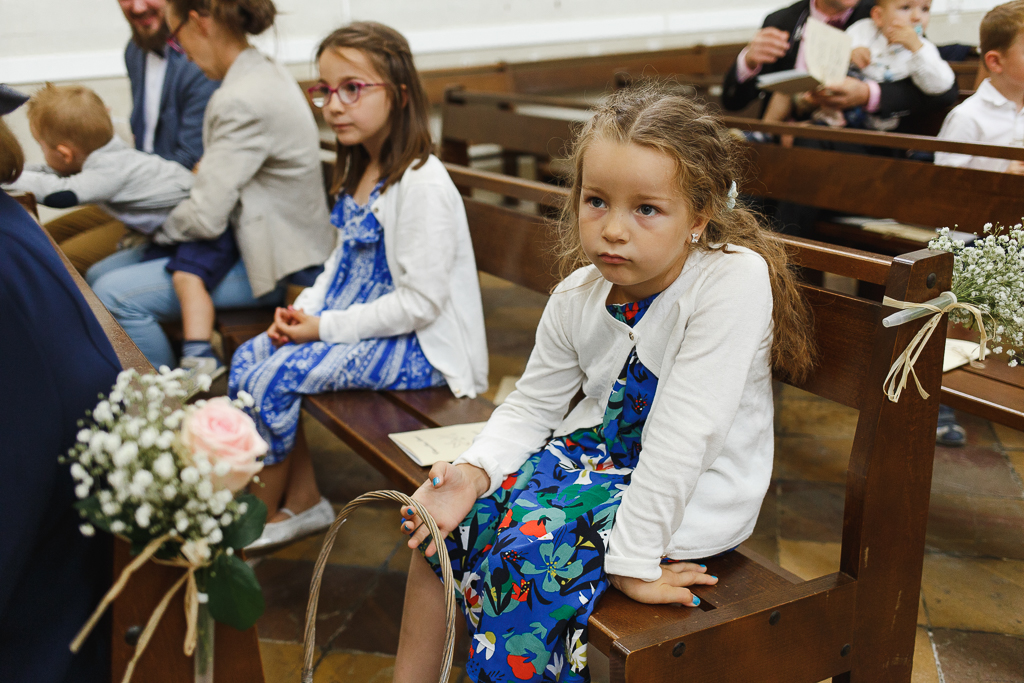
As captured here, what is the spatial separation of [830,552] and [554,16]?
202 inches

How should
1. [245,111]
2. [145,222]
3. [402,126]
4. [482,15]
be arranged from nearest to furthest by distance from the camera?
[402,126], [245,111], [145,222], [482,15]

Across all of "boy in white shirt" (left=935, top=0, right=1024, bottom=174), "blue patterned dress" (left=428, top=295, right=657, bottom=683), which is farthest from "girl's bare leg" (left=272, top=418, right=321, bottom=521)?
"boy in white shirt" (left=935, top=0, right=1024, bottom=174)

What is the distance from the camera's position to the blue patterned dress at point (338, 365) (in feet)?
7.86

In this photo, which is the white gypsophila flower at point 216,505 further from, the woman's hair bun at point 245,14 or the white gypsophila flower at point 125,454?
the woman's hair bun at point 245,14

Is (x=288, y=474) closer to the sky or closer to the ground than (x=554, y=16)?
closer to the ground

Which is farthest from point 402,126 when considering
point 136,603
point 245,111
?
point 136,603

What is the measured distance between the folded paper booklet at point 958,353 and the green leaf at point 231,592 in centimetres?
182

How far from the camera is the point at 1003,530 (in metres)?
2.57

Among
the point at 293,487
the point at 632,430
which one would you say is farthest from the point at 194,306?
the point at 632,430

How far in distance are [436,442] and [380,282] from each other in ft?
2.14

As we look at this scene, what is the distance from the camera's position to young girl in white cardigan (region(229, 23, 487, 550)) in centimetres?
236

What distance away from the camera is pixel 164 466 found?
90cm

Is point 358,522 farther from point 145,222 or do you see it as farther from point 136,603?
point 136,603

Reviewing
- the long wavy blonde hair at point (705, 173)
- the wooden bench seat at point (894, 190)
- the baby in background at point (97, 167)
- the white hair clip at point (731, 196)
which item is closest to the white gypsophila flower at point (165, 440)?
the long wavy blonde hair at point (705, 173)
